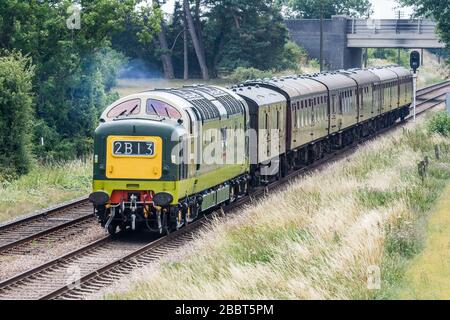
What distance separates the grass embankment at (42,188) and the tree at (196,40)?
38.8 meters

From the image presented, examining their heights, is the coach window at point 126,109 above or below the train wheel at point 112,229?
above

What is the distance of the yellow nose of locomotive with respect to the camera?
68.0 feet

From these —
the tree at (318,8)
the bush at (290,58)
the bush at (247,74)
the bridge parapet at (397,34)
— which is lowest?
the bush at (247,74)

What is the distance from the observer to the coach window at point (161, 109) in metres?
21.2

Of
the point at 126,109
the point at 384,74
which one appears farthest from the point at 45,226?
the point at 384,74

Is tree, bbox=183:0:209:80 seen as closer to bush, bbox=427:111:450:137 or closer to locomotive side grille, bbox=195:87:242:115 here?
bush, bbox=427:111:450:137

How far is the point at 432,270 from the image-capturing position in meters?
15.5

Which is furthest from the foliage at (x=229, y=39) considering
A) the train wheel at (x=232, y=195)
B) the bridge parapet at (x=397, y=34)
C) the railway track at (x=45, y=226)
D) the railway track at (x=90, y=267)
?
the railway track at (x=90, y=267)

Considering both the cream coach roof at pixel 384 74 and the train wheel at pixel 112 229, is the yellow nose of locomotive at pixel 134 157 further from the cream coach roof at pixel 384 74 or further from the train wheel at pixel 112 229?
the cream coach roof at pixel 384 74

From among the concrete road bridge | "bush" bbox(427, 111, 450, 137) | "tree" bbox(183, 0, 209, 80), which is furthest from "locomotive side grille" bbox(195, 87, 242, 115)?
the concrete road bridge

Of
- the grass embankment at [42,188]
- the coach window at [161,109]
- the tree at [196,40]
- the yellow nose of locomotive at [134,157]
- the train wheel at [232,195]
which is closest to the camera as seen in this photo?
the yellow nose of locomotive at [134,157]
